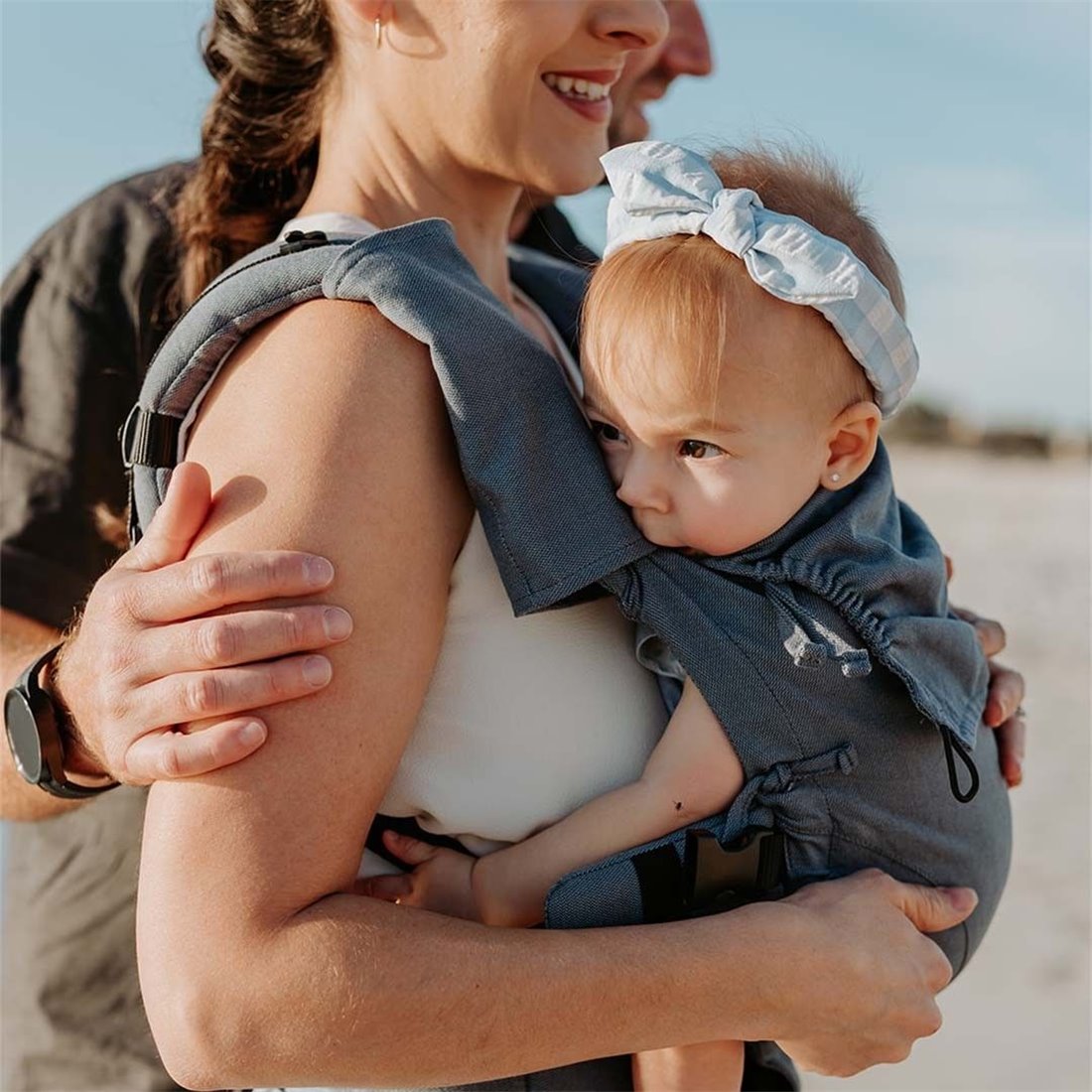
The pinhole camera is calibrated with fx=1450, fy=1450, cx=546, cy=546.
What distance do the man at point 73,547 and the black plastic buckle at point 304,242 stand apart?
84 cm

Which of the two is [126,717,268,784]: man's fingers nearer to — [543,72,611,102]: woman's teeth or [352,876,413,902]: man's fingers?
[352,876,413,902]: man's fingers

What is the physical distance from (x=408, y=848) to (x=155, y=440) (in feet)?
2.12

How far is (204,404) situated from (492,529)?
0.43 meters

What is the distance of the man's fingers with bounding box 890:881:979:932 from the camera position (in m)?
2.02

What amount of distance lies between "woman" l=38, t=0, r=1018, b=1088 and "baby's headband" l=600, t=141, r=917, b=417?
35 centimetres

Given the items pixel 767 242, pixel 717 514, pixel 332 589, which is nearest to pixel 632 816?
pixel 717 514

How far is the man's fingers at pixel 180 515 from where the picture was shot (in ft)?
5.79

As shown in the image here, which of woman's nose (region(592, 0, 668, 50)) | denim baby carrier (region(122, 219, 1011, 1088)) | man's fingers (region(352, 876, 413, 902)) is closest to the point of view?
denim baby carrier (region(122, 219, 1011, 1088))

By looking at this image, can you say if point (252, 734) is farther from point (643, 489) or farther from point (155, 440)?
point (643, 489)

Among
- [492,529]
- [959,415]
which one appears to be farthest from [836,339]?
[959,415]

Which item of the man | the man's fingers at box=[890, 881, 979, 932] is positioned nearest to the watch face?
the man

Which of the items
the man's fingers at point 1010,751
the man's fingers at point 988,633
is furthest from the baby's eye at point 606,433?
the man's fingers at point 1010,751

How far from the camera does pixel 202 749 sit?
1626mm

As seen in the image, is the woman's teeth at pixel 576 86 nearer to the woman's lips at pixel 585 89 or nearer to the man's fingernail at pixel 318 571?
the woman's lips at pixel 585 89
